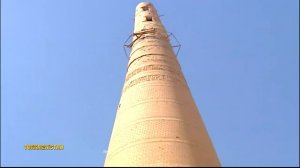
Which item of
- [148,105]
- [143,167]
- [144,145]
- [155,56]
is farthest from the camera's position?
[155,56]

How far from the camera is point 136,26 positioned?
12.2 metres

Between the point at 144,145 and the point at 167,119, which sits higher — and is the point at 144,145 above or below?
below

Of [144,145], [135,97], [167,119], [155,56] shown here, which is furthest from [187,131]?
[155,56]

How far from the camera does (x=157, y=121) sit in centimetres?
746

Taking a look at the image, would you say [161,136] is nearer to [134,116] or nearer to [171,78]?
[134,116]

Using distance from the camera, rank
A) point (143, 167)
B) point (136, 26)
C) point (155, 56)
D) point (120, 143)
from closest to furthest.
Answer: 1. point (143, 167)
2. point (120, 143)
3. point (155, 56)
4. point (136, 26)

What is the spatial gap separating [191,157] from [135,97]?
218cm

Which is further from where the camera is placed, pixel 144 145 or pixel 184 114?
pixel 184 114

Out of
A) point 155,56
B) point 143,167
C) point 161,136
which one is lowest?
point 143,167

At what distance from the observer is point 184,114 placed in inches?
308

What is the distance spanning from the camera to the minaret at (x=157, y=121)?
6836mm

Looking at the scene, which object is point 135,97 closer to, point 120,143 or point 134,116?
point 134,116

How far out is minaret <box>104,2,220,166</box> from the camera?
22.4ft

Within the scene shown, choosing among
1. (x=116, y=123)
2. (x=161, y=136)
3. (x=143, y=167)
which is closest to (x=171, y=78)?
(x=116, y=123)
